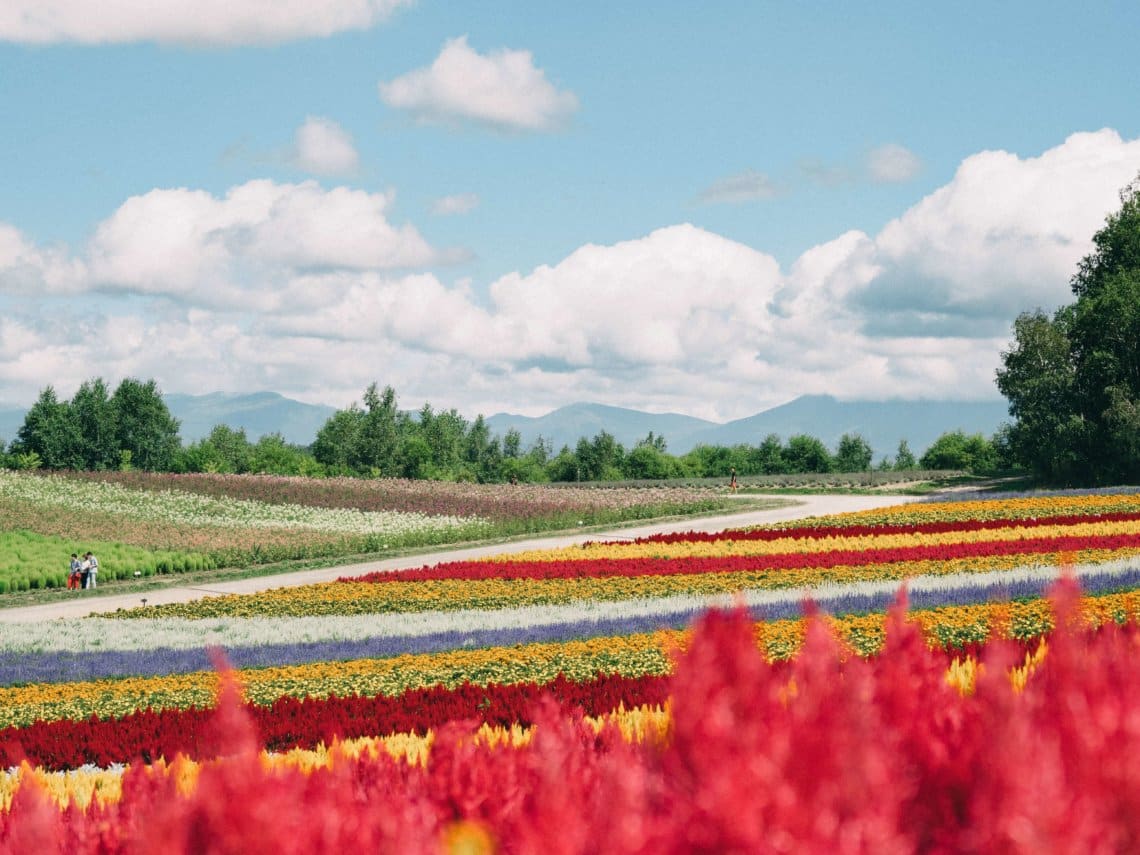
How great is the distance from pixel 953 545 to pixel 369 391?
55.3 metres

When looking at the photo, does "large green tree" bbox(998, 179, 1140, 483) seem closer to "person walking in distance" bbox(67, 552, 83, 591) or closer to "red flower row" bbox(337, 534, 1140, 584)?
"red flower row" bbox(337, 534, 1140, 584)

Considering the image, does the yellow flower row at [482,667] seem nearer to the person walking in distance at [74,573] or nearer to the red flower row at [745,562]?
the red flower row at [745,562]

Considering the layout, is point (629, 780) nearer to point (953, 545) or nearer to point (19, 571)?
point (953, 545)

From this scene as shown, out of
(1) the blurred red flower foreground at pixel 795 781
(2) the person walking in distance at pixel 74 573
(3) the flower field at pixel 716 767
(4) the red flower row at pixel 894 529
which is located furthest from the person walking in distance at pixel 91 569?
(1) the blurred red flower foreground at pixel 795 781

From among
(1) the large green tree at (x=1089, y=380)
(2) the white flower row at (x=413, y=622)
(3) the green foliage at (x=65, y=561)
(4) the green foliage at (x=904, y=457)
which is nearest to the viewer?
(2) the white flower row at (x=413, y=622)

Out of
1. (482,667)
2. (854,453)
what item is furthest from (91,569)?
(854,453)

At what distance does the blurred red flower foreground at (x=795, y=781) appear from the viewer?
1822 millimetres

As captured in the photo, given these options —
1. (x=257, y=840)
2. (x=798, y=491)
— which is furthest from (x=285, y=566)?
(x=798, y=491)

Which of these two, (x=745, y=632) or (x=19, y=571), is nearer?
(x=745, y=632)

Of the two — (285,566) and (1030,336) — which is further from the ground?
(1030,336)

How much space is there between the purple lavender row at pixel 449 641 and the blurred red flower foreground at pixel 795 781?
996 centimetres

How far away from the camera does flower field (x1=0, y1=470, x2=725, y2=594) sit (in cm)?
2708

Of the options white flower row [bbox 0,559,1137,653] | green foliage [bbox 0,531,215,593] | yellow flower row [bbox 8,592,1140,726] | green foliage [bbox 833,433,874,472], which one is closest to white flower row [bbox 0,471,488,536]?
green foliage [bbox 0,531,215,593]

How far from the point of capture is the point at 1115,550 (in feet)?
55.8
